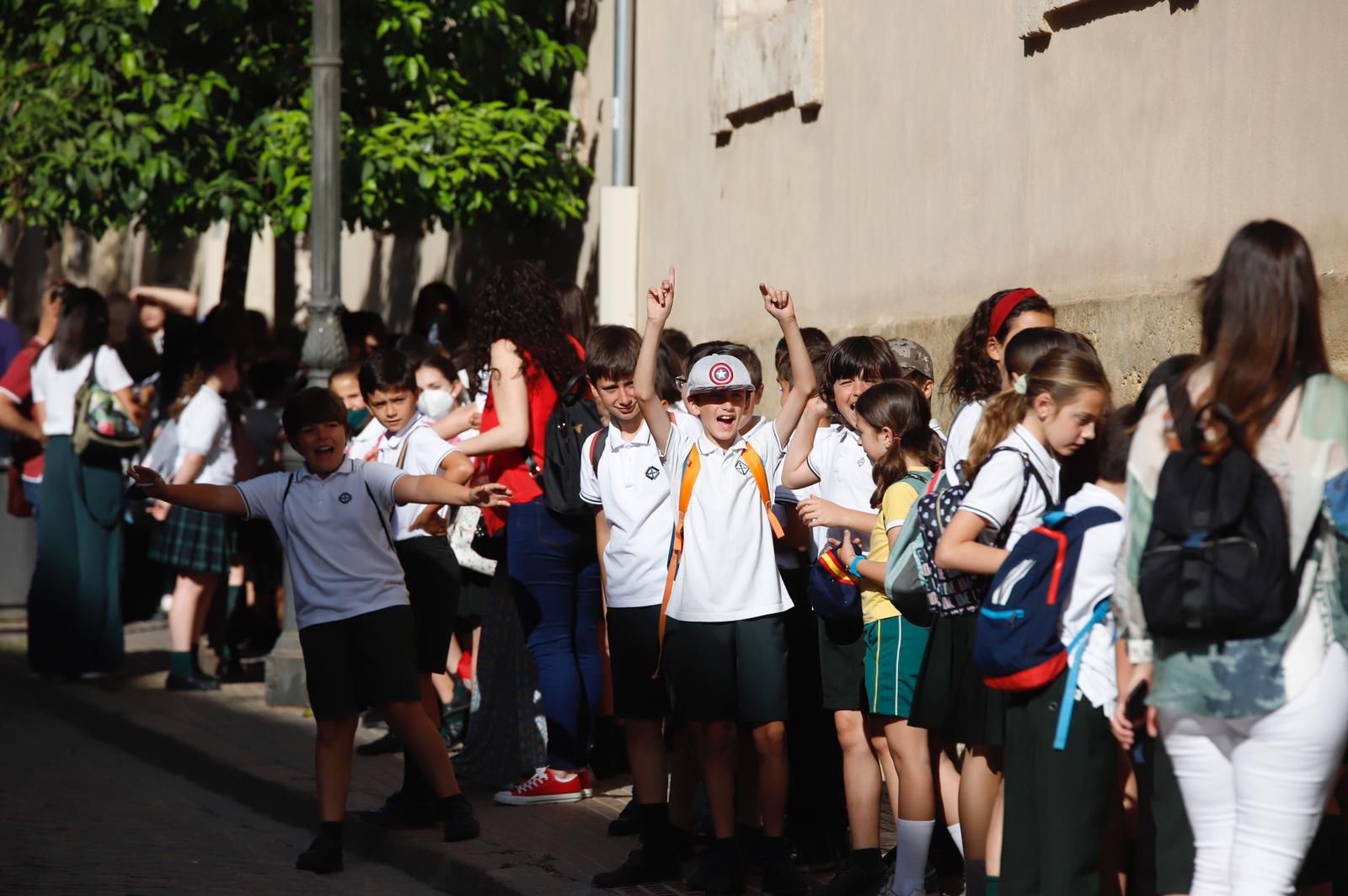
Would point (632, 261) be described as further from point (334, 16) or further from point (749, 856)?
point (749, 856)

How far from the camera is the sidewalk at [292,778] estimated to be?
6727mm

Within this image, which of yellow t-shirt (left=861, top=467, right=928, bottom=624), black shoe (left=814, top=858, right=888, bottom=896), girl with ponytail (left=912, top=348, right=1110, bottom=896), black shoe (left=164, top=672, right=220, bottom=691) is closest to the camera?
girl with ponytail (left=912, top=348, right=1110, bottom=896)

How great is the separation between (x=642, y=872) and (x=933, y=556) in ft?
5.80

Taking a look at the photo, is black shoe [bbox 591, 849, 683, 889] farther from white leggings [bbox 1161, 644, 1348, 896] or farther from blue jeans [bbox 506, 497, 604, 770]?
white leggings [bbox 1161, 644, 1348, 896]

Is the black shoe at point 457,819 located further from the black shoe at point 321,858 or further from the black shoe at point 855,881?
the black shoe at point 855,881

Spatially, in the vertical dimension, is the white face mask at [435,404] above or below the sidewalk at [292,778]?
above

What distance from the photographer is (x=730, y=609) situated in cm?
609

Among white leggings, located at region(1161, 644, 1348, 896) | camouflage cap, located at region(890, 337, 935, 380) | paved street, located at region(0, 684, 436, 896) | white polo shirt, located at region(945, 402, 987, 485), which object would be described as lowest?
paved street, located at region(0, 684, 436, 896)

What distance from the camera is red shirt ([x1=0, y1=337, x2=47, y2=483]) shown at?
11.7 metres

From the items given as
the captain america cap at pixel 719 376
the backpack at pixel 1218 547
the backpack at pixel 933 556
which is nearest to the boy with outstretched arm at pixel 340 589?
the captain america cap at pixel 719 376

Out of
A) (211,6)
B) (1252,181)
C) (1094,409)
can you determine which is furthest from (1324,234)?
(211,6)

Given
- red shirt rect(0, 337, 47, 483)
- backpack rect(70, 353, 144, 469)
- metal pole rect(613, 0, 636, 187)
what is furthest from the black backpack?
red shirt rect(0, 337, 47, 483)

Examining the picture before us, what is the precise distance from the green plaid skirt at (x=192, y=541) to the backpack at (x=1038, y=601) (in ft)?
22.1

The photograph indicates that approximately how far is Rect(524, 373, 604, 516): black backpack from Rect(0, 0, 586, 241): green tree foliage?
4061mm
